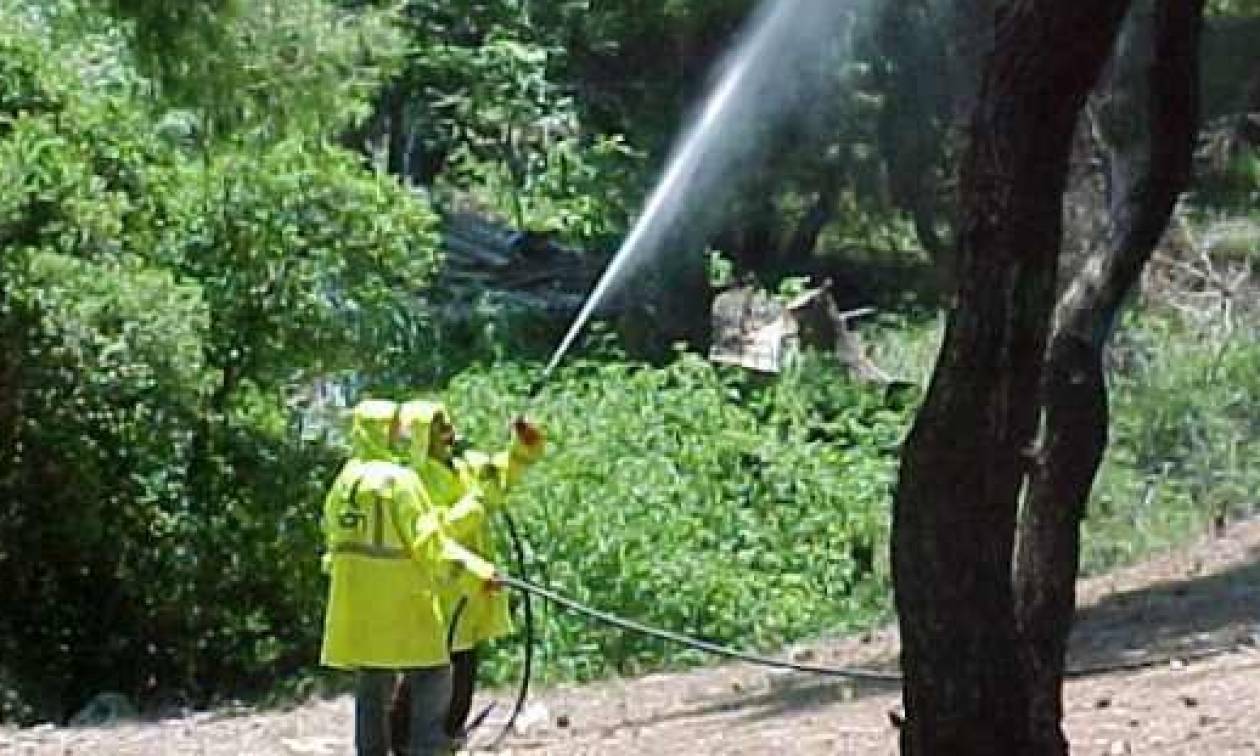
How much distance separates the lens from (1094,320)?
7.56m

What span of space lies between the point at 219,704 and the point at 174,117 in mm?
3362

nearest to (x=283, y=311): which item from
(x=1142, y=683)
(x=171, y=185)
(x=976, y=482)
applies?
(x=171, y=185)

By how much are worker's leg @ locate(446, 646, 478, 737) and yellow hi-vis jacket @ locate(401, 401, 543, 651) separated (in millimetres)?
76

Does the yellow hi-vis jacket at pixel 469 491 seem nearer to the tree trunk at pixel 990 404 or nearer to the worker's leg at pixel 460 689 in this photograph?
the worker's leg at pixel 460 689

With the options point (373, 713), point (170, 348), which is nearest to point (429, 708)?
point (373, 713)

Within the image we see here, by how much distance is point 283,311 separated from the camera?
51.1 ft

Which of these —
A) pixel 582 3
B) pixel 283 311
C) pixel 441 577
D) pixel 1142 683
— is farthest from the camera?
pixel 582 3

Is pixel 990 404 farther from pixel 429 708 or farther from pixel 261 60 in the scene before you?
pixel 261 60

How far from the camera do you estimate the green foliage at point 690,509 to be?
14891 mm

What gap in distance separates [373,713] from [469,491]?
2.62 ft

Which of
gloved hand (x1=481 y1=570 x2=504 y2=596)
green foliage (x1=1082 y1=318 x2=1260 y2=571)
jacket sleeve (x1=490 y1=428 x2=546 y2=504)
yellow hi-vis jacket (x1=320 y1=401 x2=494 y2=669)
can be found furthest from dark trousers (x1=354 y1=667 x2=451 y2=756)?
green foliage (x1=1082 y1=318 x2=1260 y2=571)

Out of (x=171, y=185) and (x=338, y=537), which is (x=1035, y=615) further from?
(x=171, y=185)

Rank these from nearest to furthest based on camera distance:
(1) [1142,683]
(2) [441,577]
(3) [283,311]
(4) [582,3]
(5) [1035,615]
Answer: (5) [1035,615] < (2) [441,577] < (1) [1142,683] < (3) [283,311] < (4) [582,3]

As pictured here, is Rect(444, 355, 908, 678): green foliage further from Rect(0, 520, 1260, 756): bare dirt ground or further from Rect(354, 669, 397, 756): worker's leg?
Rect(354, 669, 397, 756): worker's leg
